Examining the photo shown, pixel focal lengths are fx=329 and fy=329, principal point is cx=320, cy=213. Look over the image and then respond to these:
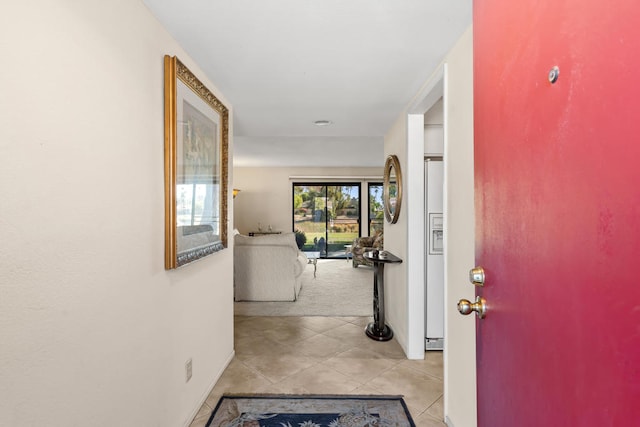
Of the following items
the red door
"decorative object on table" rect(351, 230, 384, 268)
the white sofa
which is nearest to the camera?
the red door

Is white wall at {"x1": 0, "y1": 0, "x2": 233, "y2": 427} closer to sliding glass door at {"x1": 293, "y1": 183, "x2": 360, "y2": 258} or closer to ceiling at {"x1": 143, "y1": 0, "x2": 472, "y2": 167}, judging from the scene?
ceiling at {"x1": 143, "y1": 0, "x2": 472, "y2": 167}

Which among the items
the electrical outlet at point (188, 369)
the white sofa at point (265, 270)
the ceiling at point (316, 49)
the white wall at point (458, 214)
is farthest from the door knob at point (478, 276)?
the white sofa at point (265, 270)

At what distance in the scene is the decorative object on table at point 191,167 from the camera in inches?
63.7

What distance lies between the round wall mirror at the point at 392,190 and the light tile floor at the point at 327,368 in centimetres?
125

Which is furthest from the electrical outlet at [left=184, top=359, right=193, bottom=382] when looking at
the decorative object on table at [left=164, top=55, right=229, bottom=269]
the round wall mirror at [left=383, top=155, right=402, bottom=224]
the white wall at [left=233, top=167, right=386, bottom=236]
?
the white wall at [left=233, top=167, right=386, bottom=236]

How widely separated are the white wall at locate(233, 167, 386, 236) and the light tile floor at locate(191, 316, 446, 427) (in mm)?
4773

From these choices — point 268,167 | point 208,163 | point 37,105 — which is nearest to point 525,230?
point 37,105

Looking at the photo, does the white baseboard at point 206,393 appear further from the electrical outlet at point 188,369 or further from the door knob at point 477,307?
the door knob at point 477,307

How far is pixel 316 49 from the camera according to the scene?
182cm

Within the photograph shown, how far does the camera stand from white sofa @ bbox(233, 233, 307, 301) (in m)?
4.54

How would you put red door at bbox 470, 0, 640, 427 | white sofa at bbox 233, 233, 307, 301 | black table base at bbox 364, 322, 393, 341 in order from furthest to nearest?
white sofa at bbox 233, 233, 307, 301 → black table base at bbox 364, 322, 393, 341 → red door at bbox 470, 0, 640, 427

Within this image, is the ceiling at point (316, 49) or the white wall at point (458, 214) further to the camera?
the white wall at point (458, 214)

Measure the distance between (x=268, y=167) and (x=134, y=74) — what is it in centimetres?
684

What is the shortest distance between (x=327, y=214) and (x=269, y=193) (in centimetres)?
153
